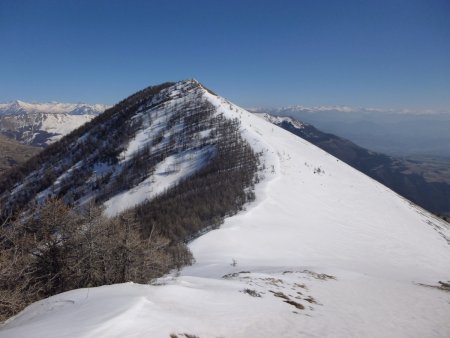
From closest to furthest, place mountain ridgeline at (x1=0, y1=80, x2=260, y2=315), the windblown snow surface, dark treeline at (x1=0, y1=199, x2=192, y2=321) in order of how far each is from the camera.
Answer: the windblown snow surface → dark treeline at (x1=0, y1=199, x2=192, y2=321) → mountain ridgeline at (x1=0, y1=80, x2=260, y2=315)

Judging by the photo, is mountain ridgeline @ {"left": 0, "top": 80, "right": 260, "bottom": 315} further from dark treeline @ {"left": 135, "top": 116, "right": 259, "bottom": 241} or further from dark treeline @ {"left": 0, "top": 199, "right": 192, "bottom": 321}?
dark treeline @ {"left": 135, "top": 116, "right": 259, "bottom": 241}

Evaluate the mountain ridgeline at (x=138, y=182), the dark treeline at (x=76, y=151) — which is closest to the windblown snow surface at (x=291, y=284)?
the mountain ridgeline at (x=138, y=182)

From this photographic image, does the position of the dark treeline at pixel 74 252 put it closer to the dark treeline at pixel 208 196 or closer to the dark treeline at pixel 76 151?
the dark treeline at pixel 208 196

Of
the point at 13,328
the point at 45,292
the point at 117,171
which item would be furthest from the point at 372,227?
the point at 117,171

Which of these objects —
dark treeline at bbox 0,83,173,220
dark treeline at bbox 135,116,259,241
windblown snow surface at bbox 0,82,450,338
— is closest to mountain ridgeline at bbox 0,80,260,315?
dark treeline at bbox 135,116,259,241

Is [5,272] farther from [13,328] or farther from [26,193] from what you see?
[26,193]

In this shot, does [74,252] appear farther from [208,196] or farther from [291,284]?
[208,196]
